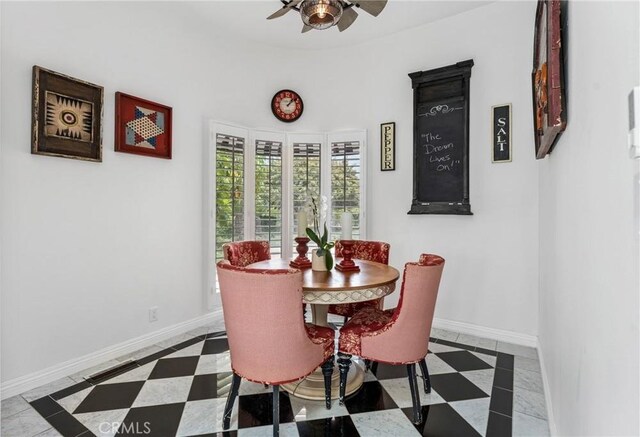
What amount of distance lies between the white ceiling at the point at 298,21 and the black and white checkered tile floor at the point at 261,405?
318cm

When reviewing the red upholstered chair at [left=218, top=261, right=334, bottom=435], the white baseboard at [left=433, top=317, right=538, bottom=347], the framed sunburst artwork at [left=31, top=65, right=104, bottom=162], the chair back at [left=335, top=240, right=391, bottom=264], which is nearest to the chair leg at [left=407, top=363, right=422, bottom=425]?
the red upholstered chair at [left=218, top=261, right=334, bottom=435]

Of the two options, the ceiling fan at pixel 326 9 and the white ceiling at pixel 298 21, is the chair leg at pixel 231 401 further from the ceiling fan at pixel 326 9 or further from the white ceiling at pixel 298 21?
the white ceiling at pixel 298 21

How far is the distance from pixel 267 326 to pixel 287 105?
3.06m

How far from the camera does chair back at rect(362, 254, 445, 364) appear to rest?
5.96 feet

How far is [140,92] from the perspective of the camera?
294 centimetres

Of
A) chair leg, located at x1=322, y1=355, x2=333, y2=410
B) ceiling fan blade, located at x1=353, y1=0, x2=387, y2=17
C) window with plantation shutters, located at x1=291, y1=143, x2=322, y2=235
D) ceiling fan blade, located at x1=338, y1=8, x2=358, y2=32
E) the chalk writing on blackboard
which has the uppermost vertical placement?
ceiling fan blade, located at x1=338, y1=8, x2=358, y2=32

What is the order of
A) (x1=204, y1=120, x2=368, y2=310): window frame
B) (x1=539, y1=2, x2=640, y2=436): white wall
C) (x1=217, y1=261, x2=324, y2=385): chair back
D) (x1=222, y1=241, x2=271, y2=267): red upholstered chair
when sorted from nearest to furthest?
1. (x1=539, y1=2, x2=640, y2=436): white wall
2. (x1=217, y1=261, x2=324, y2=385): chair back
3. (x1=222, y1=241, x2=271, y2=267): red upholstered chair
4. (x1=204, y1=120, x2=368, y2=310): window frame

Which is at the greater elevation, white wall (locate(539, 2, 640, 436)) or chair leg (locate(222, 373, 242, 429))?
white wall (locate(539, 2, 640, 436))

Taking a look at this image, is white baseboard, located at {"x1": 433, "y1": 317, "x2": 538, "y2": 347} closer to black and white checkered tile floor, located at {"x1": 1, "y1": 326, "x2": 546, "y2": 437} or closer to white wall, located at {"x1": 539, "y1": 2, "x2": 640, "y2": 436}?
black and white checkered tile floor, located at {"x1": 1, "y1": 326, "x2": 546, "y2": 437}

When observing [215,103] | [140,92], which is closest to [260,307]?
[140,92]

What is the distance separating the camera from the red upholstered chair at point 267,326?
1564mm

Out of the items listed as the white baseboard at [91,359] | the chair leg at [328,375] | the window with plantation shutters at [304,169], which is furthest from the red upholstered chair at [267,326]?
the window with plantation shutters at [304,169]

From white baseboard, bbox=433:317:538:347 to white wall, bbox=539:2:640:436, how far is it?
1500 millimetres

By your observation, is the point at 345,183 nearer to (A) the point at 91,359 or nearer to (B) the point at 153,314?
(B) the point at 153,314
